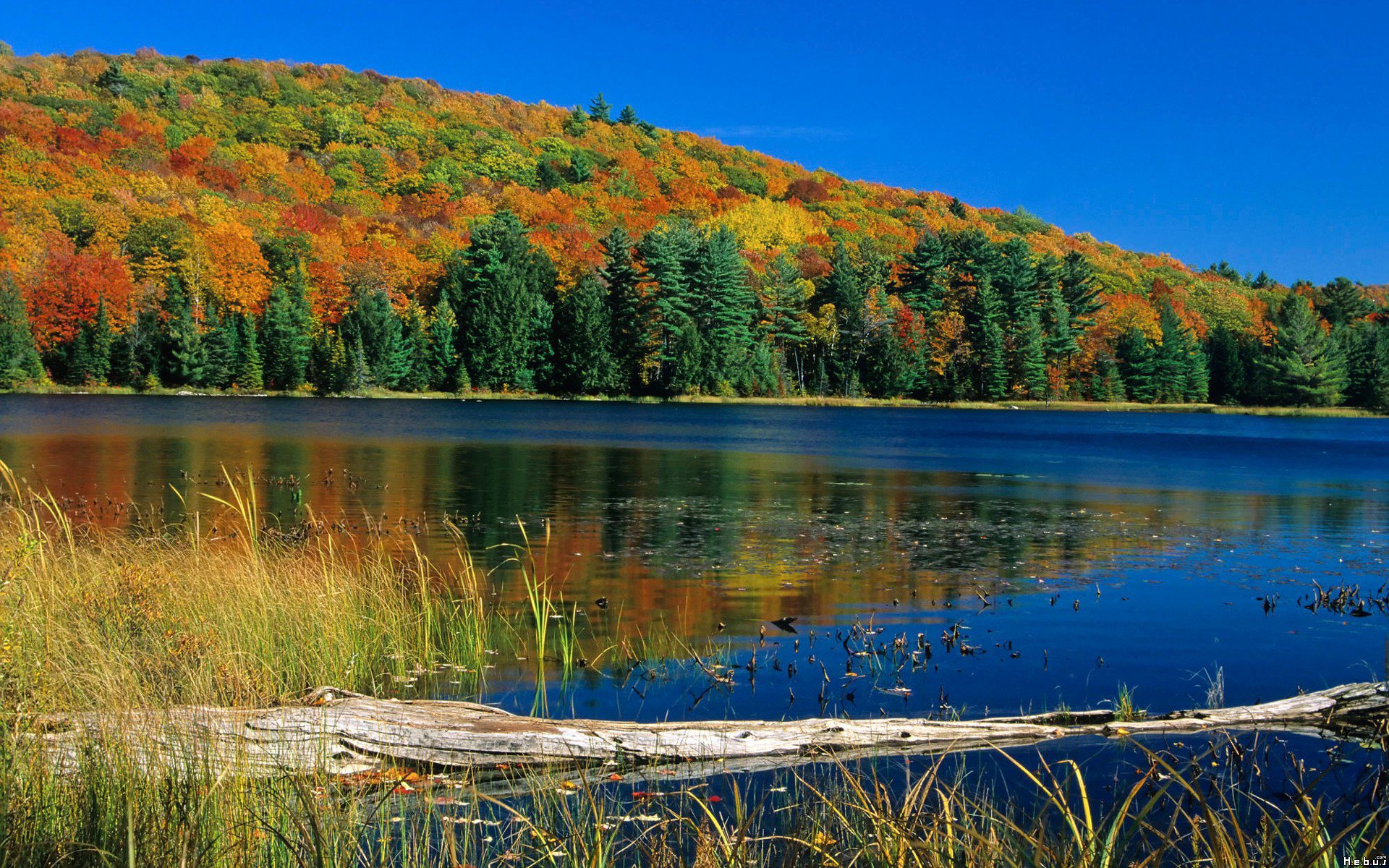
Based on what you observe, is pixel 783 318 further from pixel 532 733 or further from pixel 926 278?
pixel 532 733

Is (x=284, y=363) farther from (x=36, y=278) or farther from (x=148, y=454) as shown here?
(x=148, y=454)

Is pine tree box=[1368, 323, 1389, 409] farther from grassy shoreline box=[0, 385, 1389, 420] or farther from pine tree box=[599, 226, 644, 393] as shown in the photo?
pine tree box=[599, 226, 644, 393]

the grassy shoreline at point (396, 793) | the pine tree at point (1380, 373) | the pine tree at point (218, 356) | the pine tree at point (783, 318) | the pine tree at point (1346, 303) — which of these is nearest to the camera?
the grassy shoreline at point (396, 793)

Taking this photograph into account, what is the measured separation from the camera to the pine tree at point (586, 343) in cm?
9031

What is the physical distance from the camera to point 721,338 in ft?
304

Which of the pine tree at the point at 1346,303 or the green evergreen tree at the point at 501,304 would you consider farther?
the pine tree at the point at 1346,303

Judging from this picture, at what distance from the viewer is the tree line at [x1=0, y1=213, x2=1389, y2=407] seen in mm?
85312

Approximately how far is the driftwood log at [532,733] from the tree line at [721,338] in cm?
8231

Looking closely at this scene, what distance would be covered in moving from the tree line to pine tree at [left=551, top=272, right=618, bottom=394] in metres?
0.19

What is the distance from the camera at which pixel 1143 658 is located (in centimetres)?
1095

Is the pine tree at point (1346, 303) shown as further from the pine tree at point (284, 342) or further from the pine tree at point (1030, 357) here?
the pine tree at point (284, 342)

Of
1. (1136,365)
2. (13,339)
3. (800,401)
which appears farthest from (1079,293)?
(13,339)

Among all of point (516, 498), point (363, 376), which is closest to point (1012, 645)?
point (516, 498)

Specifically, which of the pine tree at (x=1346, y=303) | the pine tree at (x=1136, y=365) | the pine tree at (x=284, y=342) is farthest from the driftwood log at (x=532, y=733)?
the pine tree at (x=1346, y=303)
